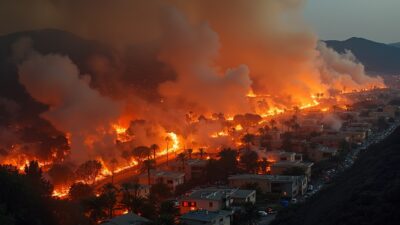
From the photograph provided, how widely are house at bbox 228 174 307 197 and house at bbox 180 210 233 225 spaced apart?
4898 millimetres

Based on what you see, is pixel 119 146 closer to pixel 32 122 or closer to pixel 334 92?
pixel 32 122

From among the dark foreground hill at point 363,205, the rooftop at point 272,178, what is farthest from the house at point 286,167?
the dark foreground hill at point 363,205

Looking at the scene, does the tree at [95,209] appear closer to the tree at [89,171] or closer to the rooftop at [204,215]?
the rooftop at [204,215]

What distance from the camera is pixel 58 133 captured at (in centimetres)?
2892

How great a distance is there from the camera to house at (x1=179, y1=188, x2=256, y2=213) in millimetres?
16625

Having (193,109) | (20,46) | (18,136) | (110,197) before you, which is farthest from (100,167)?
(20,46)

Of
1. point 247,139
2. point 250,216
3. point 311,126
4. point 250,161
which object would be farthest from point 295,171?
point 311,126

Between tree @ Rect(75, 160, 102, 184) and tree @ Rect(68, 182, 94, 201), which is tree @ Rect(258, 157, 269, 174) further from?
tree @ Rect(68, 182, 94, 201)

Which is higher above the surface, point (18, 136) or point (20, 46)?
point (20, 46)

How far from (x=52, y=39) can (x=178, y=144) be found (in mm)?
32847

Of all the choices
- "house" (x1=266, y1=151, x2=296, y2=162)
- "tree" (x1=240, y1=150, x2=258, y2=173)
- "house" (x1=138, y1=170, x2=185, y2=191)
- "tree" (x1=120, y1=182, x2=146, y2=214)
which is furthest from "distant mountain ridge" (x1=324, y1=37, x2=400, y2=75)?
"tree" (x1=120, y1=182, x2=146, y2=214)

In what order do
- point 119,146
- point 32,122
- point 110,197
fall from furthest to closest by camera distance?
point 32,122, point 119,146, point 110,197

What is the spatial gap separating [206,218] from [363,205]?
5.19 metres

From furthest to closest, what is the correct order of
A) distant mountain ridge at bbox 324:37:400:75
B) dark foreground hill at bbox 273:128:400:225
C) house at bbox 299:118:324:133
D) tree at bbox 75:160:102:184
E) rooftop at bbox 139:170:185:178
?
distant mountain ridge at bbox 324:37:400:75
house at bbox 299:118:324:133
rooftop at bbox 139:170:185:178
tree at bbox 75:160:102:184
dark foreground hill at bbox 273:128:400:225
